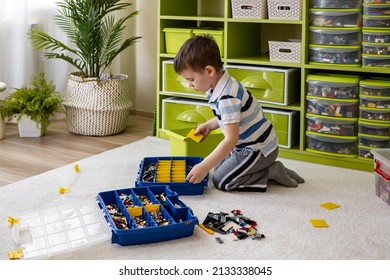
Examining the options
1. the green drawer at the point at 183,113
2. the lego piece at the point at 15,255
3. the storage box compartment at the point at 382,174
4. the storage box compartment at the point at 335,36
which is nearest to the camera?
the lego piece at the point at 15,255

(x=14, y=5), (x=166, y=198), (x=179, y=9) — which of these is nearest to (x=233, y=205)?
(x=166, y=198)

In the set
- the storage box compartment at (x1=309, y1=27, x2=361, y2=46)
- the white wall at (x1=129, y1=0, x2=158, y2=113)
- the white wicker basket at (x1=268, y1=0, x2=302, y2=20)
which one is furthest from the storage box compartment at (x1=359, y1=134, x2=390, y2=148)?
the white wall at (x1=129, y1=0, x2=158, y2=113)

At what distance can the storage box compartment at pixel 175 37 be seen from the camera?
3328mm

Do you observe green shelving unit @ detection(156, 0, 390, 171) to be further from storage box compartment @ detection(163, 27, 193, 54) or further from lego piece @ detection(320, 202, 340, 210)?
lego piece @ detection(320, 202, 340, 210)

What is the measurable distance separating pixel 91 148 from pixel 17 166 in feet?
1.54

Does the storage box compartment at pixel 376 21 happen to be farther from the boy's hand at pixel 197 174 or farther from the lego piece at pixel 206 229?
the lego piece at pixel 206 229

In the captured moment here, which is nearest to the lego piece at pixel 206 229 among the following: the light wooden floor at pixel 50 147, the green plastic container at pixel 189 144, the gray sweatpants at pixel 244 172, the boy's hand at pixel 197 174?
the boy's hand at pixel 197 174

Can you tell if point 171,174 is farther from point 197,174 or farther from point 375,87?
point 375,87

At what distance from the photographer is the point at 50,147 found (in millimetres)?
3295

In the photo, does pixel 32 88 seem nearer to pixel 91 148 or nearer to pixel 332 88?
pixel 91 148

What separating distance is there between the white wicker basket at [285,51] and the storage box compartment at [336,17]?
15 centimetres

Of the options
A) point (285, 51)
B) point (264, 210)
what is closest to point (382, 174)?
point (264, 210)

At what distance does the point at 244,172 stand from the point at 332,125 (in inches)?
24.8

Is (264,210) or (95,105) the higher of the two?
(95,105)
